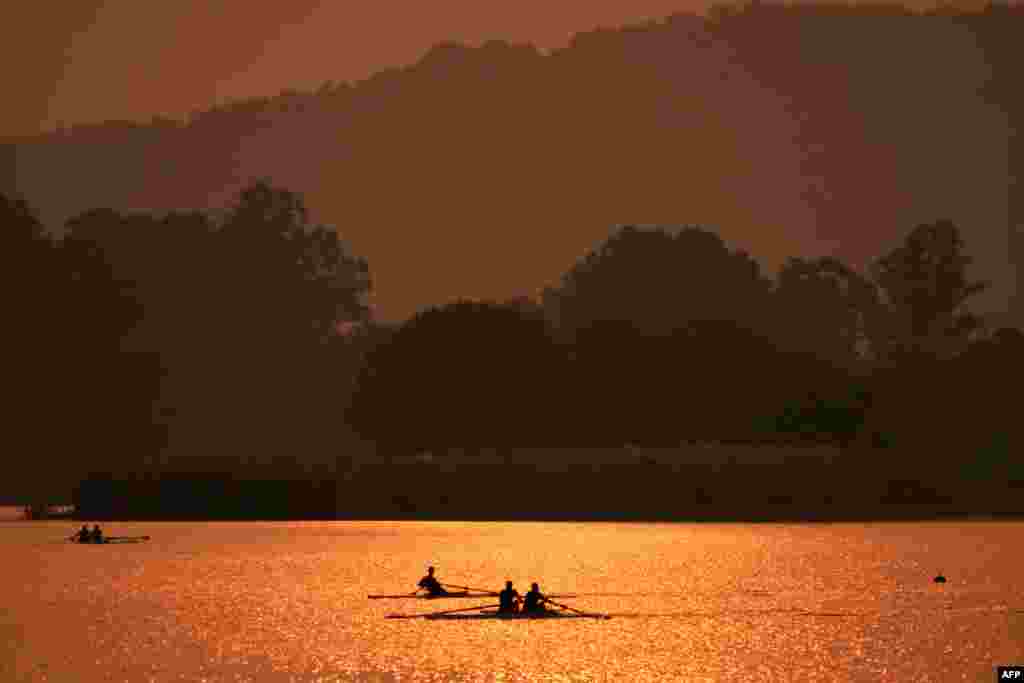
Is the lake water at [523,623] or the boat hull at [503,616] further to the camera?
the boat hull at [503,616]

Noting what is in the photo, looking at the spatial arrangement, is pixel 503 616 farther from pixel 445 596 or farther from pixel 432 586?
pixel 445 596

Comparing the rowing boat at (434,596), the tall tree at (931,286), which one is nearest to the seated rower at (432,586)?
the rowing boat at (434,596)

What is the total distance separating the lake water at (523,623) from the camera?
52562 millimetres

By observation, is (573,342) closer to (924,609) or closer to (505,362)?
(505,362)

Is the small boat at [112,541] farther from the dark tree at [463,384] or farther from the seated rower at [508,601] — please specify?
the seated rower at [508,601]

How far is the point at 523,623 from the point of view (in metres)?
63.0

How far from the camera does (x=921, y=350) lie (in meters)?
145

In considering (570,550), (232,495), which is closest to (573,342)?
(232,495)

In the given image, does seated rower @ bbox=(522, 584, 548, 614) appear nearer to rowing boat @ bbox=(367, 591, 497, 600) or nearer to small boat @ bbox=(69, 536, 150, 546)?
rowing boat @ bbox=(367, 591, 497, 600)

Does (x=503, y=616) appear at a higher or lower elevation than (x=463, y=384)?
lower

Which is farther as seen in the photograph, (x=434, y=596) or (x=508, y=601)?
(x=434, y=596)

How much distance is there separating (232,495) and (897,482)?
136ft

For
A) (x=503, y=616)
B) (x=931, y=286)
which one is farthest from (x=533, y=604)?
(x=931, y=286)

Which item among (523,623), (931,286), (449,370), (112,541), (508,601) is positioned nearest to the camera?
(508,601)
